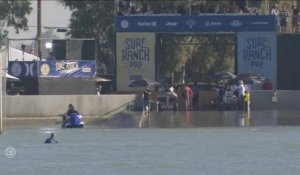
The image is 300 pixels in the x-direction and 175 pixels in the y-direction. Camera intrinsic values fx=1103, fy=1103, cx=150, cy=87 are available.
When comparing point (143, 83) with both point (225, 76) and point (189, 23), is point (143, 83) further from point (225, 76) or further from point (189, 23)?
point (225, 76)

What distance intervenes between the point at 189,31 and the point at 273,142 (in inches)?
891

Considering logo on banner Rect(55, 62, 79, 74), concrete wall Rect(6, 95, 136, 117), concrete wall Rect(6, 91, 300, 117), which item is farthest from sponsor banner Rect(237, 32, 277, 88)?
logo on banner Rect(55, 62, 79, 74)

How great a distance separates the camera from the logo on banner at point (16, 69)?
54406 mm

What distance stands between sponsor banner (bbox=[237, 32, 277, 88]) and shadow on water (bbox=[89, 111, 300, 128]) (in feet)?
17.5

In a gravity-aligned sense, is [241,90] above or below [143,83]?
below

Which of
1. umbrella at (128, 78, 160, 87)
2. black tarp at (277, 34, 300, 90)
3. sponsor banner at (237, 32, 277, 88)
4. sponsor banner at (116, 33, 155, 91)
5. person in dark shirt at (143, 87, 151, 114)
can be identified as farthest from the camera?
sponsor banner at (116, 33, 155, 91)

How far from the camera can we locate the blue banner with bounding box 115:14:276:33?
56500mm

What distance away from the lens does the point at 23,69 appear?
179 ft

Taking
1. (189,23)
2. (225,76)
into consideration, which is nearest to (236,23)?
(189,23)

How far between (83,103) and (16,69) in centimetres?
491

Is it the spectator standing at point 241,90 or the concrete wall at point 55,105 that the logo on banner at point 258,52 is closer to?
the spectator standing at point 241,90

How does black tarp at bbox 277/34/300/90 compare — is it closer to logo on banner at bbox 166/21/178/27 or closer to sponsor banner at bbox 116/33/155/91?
logo on banner at bbox 166/21/178/27

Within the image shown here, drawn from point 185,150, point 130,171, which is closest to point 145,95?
point 185,150

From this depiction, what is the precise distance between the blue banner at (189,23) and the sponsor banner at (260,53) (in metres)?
0.47
